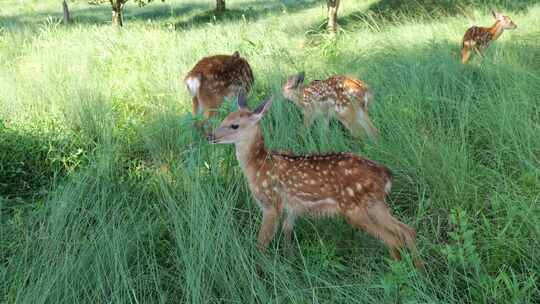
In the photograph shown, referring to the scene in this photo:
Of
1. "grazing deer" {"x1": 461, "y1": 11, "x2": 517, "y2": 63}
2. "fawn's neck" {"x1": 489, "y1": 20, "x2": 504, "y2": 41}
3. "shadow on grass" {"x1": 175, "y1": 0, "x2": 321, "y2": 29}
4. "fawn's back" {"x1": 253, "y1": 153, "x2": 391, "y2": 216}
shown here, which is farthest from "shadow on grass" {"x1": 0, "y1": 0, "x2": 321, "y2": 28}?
"fawn's back" {"x1": 253, "y1": 153, "x2": 391, "y2": 216}

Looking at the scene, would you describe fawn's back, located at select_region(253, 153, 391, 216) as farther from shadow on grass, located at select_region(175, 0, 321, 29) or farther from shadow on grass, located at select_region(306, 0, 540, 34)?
shadow on grass, located at select_region(175, 0, 321, 29)

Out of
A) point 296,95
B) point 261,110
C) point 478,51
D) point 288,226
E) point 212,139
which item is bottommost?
point 288,226

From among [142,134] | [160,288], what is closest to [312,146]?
[142,134]

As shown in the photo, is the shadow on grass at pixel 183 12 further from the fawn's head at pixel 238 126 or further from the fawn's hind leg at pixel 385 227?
the fawn's hind leg at pixel 385 227

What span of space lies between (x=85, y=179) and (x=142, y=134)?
956 millimetres

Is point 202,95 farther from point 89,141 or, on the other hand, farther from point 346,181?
point 346,181

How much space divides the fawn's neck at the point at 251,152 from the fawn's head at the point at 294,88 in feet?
6.23

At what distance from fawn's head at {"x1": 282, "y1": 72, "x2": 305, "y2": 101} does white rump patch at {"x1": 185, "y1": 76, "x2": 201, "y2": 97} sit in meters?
0.88

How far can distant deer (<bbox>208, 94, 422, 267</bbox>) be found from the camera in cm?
280

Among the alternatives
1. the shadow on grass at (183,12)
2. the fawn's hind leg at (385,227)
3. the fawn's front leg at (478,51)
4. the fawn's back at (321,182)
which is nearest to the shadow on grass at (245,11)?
the shadow on grass at (183,12)

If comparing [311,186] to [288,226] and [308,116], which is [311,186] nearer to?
[288,226]

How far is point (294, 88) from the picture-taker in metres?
5.21

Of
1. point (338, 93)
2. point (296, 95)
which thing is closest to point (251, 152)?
point (338, 93)

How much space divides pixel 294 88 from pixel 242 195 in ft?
6.56
